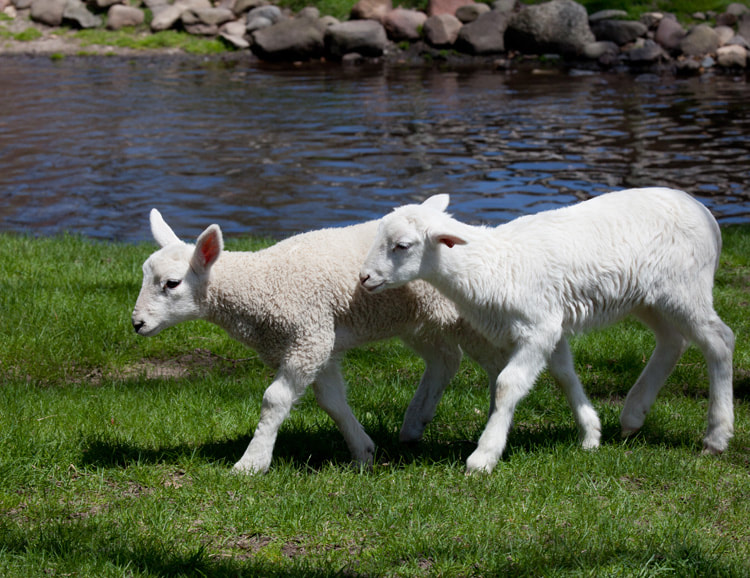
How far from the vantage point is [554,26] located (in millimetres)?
24641

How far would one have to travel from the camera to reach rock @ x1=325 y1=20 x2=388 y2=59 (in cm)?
2567

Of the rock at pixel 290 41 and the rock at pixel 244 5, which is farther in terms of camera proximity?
the rock at pixel 244 5

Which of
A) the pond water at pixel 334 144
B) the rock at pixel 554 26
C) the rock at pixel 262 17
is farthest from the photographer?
the rock at pixel 262 17

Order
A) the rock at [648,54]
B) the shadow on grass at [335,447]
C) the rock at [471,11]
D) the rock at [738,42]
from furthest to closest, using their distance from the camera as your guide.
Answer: the rock at [471,11]
the rock at [648,54]
the rock at [738,42]
the shadow on grass at [335,447]

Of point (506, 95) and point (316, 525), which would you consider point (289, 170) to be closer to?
point (506, 95)

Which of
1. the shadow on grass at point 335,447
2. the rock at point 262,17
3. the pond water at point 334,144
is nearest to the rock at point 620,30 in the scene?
the pond water at point 334,144

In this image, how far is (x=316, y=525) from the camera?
4.18 m

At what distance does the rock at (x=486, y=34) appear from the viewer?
25.5m

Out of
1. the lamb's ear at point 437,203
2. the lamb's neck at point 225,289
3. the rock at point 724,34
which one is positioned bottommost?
the lamb's neck at point 225,289

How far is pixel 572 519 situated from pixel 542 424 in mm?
1474

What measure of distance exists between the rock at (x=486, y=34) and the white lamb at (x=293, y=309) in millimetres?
21336

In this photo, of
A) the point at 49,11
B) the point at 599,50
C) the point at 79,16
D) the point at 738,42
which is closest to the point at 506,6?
the point at 599,50

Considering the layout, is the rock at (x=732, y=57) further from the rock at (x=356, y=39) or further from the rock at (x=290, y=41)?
the rock at (x=290, y=41)

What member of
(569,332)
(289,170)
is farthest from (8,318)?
(289,170)
